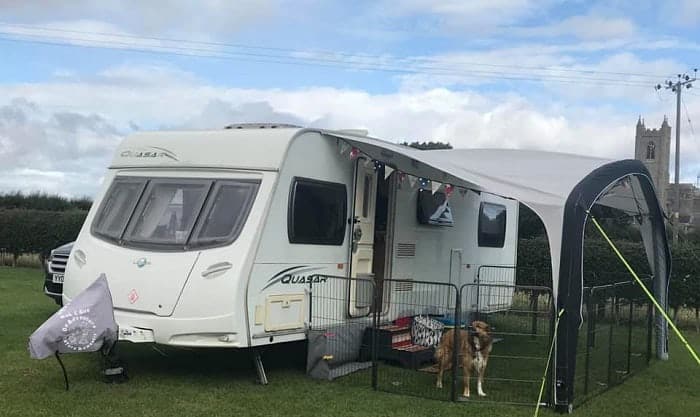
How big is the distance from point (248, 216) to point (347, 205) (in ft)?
4.89

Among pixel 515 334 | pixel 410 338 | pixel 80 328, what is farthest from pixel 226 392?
pixel 515 334

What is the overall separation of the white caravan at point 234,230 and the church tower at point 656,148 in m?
43.8

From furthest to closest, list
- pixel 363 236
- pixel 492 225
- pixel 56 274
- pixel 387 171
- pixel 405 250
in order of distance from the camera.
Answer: pixel 492 225
pixel 56 274
pixel 405 250
pixel 387 171
pixel 363 236

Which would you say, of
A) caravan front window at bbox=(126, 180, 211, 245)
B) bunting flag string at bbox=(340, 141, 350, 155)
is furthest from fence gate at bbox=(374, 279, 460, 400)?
caravan front window at bbox=(126, 180, 211, 245)

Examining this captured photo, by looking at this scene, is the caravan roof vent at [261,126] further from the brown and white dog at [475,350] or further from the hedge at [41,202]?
the hedge at [41,202]

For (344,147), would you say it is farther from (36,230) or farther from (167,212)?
(36,230)

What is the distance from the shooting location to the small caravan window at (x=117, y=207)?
7.37 meters

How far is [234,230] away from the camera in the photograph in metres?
6.83

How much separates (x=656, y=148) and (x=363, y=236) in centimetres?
5125

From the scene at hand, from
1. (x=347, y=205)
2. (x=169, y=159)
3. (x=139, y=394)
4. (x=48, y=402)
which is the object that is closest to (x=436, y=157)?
(x=347, y=205)

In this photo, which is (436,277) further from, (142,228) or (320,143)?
(142,228)

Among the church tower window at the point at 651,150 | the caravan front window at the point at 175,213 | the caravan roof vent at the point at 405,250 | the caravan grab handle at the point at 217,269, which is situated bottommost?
the caravan grab handle at the point at 217,269

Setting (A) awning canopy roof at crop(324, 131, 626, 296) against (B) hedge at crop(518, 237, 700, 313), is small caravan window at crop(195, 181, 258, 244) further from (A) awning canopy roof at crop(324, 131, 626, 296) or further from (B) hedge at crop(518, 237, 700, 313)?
(B) hedge at crop(518, 237, 700, 313)

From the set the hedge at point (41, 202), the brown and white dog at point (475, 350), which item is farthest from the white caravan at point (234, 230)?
the hedge at point (41, 202)
